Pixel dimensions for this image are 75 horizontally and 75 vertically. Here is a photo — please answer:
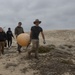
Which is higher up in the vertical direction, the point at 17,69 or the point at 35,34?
the point at 35,34

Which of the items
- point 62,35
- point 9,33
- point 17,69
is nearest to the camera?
point 17,69

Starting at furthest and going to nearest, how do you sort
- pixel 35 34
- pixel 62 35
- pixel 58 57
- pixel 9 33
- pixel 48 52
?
1. pixel 62 35
2. pixel 9 33
3. pixel 48 52
4. pixel 58 57
5. pixel 35 34

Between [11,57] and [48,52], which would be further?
[48,52]

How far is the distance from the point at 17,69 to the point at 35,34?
1.87 m

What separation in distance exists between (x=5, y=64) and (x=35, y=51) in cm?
148

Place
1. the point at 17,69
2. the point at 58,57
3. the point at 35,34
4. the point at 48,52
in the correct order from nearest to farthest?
the point at 17,69
the point at 35,34
the point at 58,57
the point at 48,52

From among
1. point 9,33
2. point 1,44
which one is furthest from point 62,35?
point 1,44

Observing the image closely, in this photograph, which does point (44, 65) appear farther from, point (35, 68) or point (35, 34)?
point (35, 34)

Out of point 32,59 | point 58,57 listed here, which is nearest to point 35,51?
point 32,59

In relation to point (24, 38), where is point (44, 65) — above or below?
below

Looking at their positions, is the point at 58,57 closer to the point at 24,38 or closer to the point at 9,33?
the point at 24,38

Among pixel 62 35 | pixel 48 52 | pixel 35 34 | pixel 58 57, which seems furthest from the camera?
pixel 62 35

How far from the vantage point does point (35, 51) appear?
46.3ft

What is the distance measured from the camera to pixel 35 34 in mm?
13945
